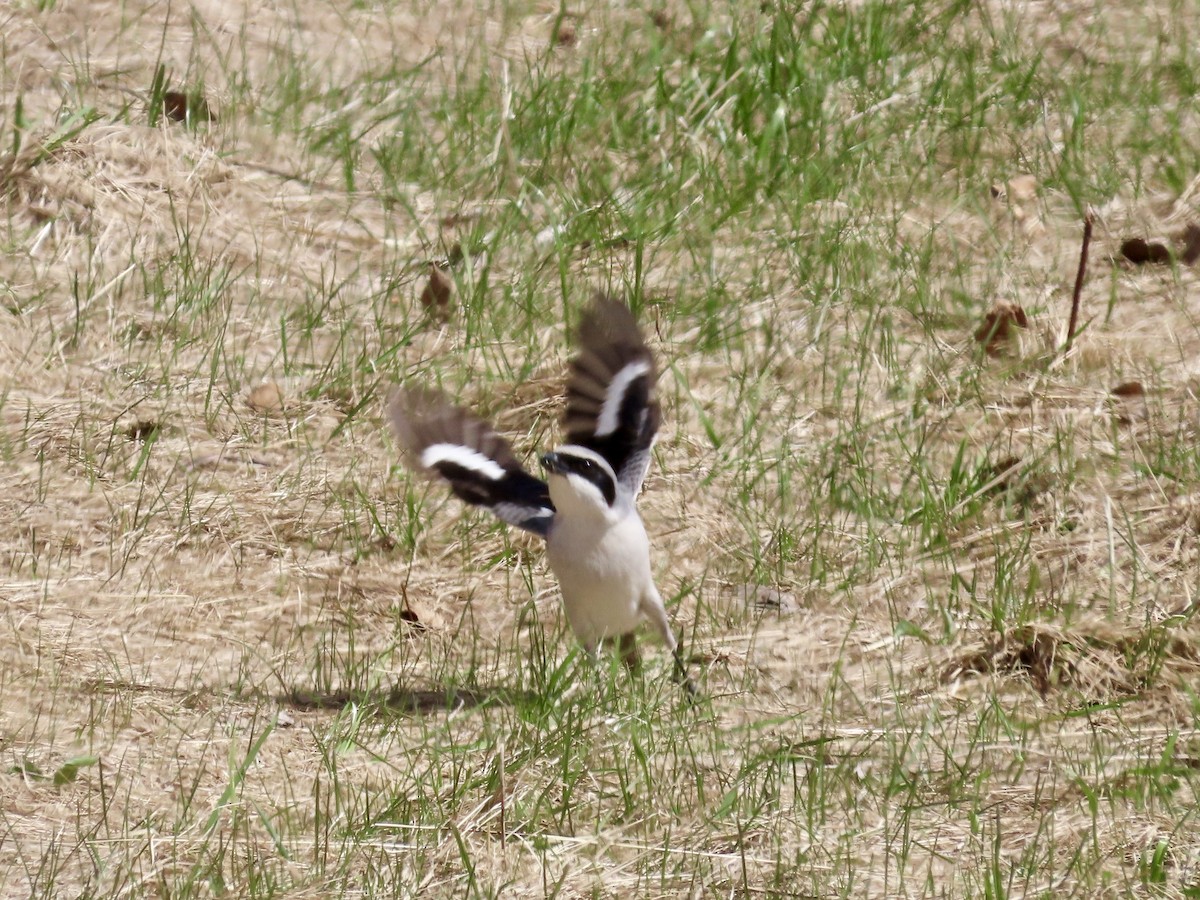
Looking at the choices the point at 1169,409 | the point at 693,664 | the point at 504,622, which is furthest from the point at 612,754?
the point at 1169,409

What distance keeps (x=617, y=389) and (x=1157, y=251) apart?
2.66m

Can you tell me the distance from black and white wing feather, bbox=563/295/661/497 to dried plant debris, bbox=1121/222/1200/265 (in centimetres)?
255

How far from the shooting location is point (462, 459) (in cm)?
436

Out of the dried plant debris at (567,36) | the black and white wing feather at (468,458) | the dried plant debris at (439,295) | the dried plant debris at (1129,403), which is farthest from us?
the dried plant debris at (567,36)

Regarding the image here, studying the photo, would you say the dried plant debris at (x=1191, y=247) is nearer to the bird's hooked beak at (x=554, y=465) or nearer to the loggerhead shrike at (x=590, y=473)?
the loggerhead shrike at (x=590, y=473)

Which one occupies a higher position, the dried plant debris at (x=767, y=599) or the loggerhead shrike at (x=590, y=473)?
the loggerhead shrike at (x=590, y=473)

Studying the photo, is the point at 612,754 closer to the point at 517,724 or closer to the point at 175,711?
the point at 517,724

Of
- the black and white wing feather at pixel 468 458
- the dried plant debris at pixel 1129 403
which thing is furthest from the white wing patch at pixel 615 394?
the dried plant debris at pixel 1129 403

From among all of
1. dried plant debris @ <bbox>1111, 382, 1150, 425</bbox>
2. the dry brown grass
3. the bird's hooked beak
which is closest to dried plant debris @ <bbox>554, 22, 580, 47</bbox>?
the dry brown grass

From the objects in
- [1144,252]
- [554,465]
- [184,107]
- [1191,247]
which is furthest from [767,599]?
[184,107]

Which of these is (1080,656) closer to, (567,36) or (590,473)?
(590,473)

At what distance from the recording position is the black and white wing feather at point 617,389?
172 inches

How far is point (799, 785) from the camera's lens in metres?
3.59

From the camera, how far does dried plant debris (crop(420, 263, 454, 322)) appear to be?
19.4 ft
